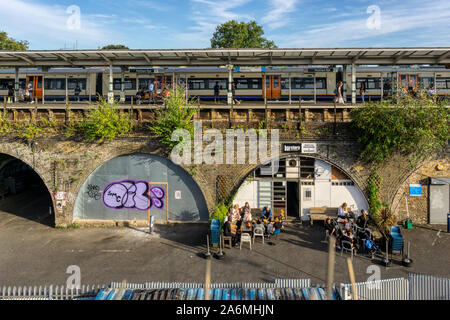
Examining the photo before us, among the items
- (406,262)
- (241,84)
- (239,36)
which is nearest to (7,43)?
(239,36)

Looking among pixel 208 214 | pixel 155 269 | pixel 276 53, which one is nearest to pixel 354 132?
pixel 276 53

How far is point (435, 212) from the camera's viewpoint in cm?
1368

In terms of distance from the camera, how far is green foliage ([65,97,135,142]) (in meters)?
13.5

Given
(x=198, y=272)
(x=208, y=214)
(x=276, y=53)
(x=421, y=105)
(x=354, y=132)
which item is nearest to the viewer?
(x=198, y=272)

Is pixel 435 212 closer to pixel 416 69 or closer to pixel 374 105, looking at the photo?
pixel 374 105

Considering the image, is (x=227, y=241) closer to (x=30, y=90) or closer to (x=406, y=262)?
(x=406, y=262)

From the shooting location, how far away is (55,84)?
21.6 metres

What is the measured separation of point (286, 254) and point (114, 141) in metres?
9.55

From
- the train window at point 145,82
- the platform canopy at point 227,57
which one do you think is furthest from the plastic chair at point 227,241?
the train window at point 145,82

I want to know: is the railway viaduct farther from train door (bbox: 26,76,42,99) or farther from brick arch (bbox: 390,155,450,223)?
train door (bbox: 26,76,42,99)

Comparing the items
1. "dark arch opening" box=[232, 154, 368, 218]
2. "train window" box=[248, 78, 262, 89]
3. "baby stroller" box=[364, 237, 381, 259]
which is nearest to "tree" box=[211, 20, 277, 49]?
"train window" box=[248, 78, 262, 89]

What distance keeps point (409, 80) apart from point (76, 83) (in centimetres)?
2385

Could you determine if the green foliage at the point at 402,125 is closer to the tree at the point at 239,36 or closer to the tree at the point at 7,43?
the tree at the point at 239,36

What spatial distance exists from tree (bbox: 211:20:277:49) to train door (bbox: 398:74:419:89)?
29624 mm
